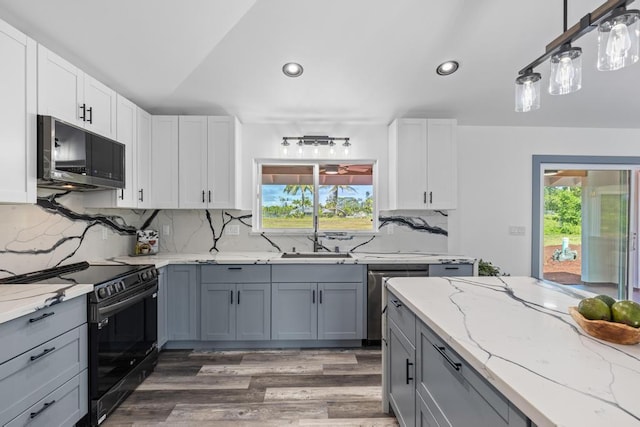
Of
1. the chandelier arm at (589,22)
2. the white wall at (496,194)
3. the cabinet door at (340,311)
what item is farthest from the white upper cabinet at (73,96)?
the white wall at (496,194)

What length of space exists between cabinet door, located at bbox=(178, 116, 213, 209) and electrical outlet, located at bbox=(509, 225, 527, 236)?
3.43 metres

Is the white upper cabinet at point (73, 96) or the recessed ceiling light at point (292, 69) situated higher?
the recessed ceiling light at point (292, 69)

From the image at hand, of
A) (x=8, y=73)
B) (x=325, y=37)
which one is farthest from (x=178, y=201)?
(x=325, y=37)

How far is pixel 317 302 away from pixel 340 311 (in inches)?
9.3

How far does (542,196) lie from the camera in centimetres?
372

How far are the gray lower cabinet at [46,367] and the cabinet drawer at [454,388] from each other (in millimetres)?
1834

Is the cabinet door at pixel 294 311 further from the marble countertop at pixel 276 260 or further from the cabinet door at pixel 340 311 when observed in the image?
the marble countertop at pixel 276 260

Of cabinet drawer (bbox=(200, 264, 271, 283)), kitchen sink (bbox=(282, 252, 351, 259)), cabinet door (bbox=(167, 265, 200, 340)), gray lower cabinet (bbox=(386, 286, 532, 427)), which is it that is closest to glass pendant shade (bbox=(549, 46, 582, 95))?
gray lower cabinet (bbox=(386, 286, 532, 427))

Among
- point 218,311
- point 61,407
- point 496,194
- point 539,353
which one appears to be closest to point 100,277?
point 61,407

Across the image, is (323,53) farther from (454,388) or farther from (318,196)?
(454,388)

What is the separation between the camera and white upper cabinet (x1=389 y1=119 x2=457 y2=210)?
3.29 meters

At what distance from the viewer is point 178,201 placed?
10.5 feet

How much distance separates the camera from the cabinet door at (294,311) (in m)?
2.98

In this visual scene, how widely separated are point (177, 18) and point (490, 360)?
8.36 feet
